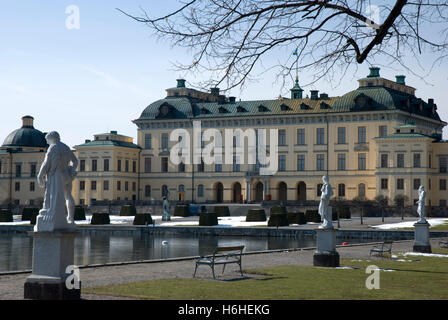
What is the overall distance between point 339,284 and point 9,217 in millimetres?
41879

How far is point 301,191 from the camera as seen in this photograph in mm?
71875

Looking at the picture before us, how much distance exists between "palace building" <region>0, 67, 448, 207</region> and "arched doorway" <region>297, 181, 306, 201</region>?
0.10m

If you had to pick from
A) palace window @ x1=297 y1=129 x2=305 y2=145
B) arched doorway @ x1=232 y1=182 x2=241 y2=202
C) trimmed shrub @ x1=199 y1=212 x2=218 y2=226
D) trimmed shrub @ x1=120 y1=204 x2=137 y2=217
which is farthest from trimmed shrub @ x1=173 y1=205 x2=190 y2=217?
palace window @ x1=297 y1=129 x2=305 y2=145

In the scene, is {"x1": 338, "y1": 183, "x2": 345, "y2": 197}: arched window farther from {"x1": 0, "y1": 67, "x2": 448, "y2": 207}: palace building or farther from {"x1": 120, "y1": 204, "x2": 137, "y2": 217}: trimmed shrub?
{"x1": 120, "y1": 204, "x2": 137, "y2": 217}: trimmed shrub

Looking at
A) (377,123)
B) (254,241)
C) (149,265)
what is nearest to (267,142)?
(377,123)

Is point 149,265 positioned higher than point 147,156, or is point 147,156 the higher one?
point 147,156

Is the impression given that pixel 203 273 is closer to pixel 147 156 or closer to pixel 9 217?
pixel 9 217

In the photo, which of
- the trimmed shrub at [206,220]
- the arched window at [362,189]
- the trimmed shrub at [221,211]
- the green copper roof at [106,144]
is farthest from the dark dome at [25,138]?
the trimmed shrub at [206,220]

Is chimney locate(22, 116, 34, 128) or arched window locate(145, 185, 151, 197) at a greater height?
chimney locate(22, 116, 34, 128)

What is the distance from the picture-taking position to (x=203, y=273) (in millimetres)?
16281

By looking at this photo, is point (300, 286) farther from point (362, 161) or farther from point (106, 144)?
point (106, 144)

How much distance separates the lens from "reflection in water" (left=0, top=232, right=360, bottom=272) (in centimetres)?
2606

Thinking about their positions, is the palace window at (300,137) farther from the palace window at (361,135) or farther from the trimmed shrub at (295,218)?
the trimmed shrub at (295,218)

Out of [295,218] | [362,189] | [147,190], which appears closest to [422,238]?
[295,218]
